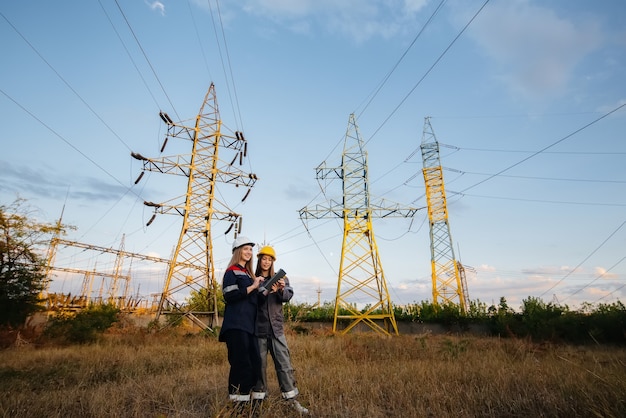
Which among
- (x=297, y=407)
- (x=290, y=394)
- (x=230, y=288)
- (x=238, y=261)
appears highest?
(x=238, y=261)

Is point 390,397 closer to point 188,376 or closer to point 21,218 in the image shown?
point 188,376

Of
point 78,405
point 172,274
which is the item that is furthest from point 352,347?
point 172,274

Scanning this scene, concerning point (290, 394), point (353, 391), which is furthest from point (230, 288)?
point (353, 391)

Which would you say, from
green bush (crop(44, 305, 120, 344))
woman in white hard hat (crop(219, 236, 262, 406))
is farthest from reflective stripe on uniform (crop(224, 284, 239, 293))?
green bush (crop(44, 305, 120, 344))

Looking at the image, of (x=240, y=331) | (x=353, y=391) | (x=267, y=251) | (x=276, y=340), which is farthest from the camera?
(x=267, y=251)

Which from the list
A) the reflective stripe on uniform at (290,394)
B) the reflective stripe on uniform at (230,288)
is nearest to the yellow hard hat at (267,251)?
the reflective stripe on uniform at (230,288)

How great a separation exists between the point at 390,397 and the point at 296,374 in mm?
1977

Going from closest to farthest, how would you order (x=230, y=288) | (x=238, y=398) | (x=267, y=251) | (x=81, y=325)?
1. (x=238, y=398)
2. (x=230, y=288)
3. (x=267, y=251)
4. (x=81, y=325)

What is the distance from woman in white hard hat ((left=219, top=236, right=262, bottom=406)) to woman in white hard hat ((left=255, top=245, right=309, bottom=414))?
0.10m

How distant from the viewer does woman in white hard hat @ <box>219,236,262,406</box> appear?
3160mm

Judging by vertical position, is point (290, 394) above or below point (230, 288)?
below

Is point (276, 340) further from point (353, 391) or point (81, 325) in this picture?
point (81, 325)

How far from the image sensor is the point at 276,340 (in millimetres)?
3619

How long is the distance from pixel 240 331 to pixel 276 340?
1.67ft
